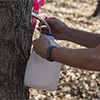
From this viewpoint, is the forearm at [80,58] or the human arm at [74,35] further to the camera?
the human arm at [74,35]

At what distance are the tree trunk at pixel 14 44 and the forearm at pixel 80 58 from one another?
43cm

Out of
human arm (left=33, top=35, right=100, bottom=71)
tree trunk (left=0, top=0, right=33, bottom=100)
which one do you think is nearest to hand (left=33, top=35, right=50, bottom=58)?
human arm (left=33, top=35, right=100, bottom=71)

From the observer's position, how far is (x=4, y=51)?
5.24ft

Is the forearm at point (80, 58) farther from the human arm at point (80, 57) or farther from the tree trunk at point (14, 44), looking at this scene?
the tree trunk at point (14, 44)

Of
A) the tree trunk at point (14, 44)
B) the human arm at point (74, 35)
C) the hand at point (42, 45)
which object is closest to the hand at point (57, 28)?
the human arm at point (74, 35)

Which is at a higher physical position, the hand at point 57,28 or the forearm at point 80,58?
the hand at point 57,28

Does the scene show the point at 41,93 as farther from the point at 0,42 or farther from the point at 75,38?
the point at 0,42

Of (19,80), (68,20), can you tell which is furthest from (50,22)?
(68,20)

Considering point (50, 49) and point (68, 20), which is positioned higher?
point (50, 49)

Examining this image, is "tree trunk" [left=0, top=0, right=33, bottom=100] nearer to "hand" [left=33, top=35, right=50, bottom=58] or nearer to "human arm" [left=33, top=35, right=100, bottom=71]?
"hand" [left=33, top=35, right=50, bottom=58]

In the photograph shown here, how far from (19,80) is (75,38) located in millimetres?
603

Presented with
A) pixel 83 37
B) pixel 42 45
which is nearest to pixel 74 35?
pixel 83 37

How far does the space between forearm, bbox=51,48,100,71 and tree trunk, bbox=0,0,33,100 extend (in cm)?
43

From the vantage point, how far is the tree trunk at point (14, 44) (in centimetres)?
152
